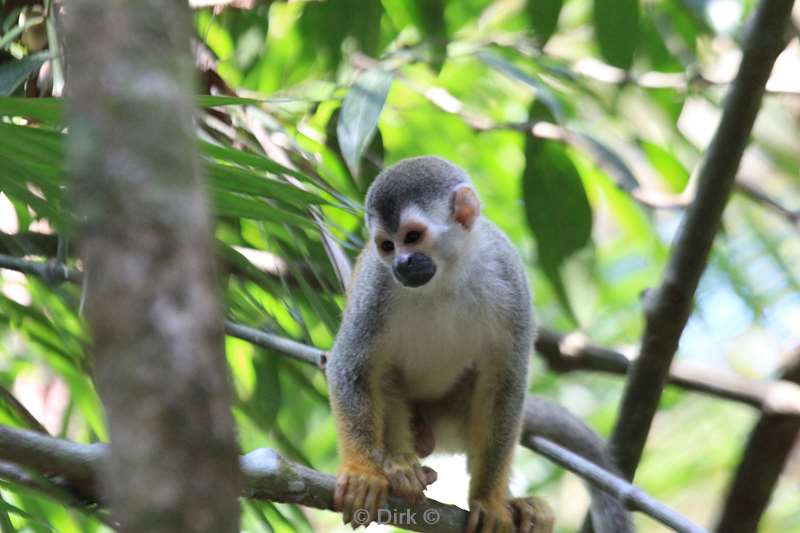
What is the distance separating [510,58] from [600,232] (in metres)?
3.77

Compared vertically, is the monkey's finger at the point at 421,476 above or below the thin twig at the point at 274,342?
below

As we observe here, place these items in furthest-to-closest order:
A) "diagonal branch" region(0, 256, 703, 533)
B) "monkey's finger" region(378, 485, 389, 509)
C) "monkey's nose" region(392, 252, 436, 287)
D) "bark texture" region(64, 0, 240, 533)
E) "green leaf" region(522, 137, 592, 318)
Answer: "green leaf" region(522, 137, 592, 318), "monkey's nose" region(392, 252, 436, 287), "monkey's finger" region(378, 485, 389, 509), "diagonal branch" region(0, 256, 703, 533), "bark texture" region(64, 0, 240, 533)

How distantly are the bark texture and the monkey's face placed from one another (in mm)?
2240

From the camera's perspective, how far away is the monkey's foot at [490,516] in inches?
116

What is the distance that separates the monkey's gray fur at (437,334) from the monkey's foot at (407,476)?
8cm

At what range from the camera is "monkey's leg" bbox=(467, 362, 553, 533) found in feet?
10.4

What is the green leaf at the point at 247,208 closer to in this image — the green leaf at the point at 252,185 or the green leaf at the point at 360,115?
the green leaf at the point at 252,185

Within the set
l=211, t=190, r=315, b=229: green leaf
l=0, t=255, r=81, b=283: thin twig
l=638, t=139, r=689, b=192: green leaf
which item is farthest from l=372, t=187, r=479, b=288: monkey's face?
l=638, t=139, r=689, b=192: green leaf

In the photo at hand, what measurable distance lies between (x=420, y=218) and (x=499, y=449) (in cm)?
70

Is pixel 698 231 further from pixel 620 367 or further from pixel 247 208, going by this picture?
pixel 247 208

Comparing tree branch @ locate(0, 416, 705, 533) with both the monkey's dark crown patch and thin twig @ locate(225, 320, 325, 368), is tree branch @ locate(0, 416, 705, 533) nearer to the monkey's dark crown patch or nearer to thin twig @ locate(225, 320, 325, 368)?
thin twig @ locate(225, 320, 325, 368)

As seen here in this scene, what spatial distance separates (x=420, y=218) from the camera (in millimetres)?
3213

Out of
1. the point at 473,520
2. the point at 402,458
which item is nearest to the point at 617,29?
the point at 402,458

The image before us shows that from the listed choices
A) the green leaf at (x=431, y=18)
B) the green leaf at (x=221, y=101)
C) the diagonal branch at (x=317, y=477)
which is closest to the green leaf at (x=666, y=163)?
the green leaf at (x=431, y=18)
